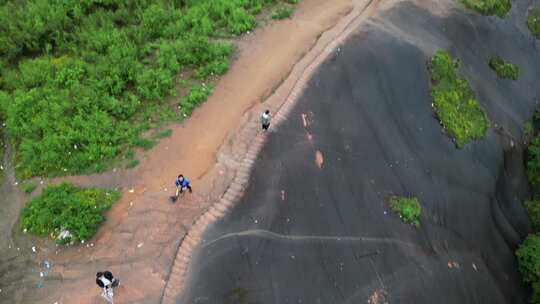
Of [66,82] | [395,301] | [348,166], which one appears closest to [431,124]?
[348,166]

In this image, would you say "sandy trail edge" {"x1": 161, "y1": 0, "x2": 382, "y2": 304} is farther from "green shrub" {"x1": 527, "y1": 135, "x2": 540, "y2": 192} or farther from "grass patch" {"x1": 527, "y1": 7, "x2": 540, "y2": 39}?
"grass patch" {"x1": 527, "y1": 7, "x2": 540, "y2": 39}

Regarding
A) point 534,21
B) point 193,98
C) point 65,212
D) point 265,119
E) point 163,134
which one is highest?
point 534,21

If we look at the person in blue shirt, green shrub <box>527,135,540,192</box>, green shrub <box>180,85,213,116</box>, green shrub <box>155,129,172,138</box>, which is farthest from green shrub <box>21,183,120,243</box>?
green shrub <box>527,135,540,192</box>

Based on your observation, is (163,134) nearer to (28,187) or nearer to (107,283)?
(28,187)

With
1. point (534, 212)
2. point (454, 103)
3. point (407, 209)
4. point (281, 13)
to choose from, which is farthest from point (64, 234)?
point (534, 212)

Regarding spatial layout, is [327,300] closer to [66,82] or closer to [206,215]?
[206,215]
